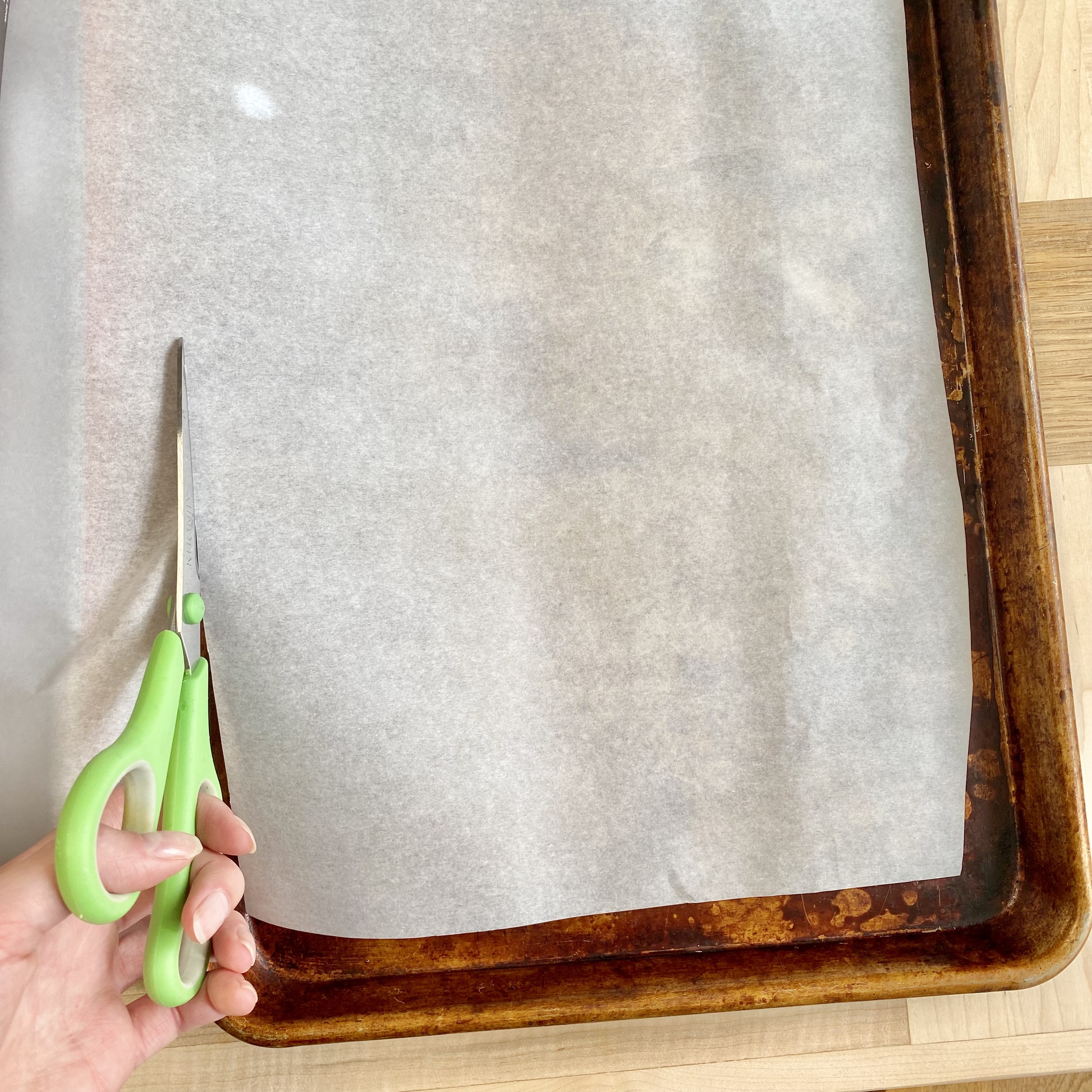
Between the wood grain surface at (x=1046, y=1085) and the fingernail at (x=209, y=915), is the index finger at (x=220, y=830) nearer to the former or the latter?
the fingernail at (x=209, y=915)

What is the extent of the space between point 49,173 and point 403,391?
0.22 m

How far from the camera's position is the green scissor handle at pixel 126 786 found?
1.04 ft

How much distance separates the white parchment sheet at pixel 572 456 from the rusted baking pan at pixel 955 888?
3cm

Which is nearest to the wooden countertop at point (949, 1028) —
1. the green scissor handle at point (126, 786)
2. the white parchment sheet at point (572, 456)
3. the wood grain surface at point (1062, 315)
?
the wood grain surface at point (1062, 315)

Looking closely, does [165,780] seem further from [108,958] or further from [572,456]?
[572,456]

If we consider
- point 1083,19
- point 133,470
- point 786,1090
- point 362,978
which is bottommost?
point 786,1090

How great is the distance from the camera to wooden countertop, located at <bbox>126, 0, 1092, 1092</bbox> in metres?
0.53

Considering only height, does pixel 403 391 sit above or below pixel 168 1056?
above

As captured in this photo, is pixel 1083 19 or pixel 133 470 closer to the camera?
pixel 133 470

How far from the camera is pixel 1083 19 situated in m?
0.57

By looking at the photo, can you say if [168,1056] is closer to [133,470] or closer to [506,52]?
[133,470]

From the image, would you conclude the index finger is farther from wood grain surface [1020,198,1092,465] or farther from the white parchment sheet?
wood grain surface [1020,198,1092,465]

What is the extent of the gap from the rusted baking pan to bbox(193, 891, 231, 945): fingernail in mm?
137

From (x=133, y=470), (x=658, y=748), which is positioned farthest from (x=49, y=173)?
(x=658, y=748)
